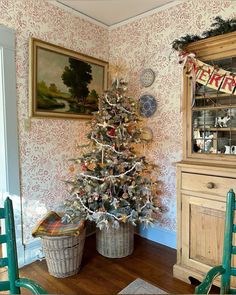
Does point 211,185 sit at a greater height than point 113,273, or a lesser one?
greater

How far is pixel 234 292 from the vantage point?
3.54 feet

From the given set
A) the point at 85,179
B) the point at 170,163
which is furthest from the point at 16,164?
the point at 170,163

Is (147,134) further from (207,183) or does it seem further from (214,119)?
(207,183)

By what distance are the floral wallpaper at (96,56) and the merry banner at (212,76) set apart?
1.44 ft

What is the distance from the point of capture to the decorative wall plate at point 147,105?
8.72 ft

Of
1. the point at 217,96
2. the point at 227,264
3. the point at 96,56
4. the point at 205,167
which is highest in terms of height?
the point at 96,56

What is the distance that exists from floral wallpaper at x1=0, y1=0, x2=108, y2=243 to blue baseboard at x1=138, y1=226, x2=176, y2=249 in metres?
1.06

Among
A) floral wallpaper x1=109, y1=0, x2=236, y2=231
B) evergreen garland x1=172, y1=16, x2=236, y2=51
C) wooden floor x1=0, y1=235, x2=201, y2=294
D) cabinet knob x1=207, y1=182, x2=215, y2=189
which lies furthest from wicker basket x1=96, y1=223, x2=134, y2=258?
evergreen garland x1=172, y1=16, x2=236, y2=51

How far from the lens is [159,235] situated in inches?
106

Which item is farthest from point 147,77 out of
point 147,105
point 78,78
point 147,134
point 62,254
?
point 62,254

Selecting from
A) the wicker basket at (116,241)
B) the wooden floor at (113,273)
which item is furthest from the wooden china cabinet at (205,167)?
the wicker basket at (116,241)

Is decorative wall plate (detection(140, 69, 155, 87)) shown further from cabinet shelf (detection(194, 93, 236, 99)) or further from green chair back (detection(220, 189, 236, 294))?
green chair back (detection(220, 189, 236, 294))

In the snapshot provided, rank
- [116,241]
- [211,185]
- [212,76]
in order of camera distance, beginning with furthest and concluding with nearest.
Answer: [116,241] < [212,76] < [211,185]

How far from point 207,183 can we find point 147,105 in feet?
3.95
